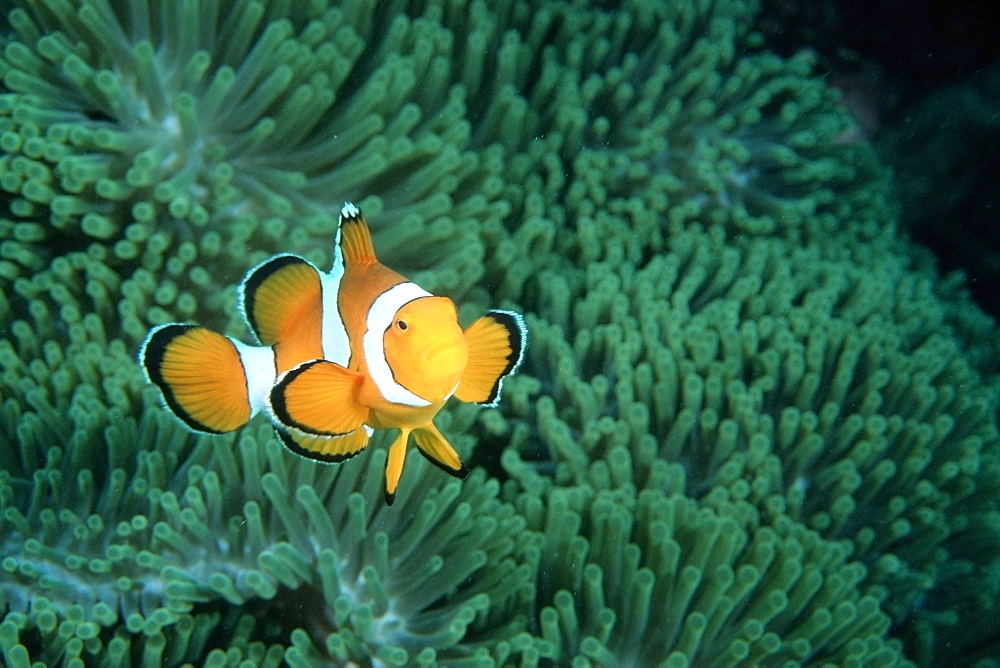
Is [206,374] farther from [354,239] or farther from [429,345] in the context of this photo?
[429,345]

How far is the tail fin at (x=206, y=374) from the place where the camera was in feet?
3.83

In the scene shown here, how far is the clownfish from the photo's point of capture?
96 centimetres

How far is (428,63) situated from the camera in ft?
6.46

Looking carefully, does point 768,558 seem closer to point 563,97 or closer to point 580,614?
point 580,614

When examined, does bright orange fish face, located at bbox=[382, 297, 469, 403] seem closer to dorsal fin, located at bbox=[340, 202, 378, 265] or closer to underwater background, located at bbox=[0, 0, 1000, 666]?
dorsal fin, located at bbox=[340, 202, 378, 265]

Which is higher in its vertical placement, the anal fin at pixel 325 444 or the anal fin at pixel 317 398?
the anal fin at pixel 317 398

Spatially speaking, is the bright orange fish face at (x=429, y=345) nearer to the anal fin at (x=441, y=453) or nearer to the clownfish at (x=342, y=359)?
the clownfish at (x=342, y=359)

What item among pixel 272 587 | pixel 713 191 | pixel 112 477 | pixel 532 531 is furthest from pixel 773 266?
pixel 112 477

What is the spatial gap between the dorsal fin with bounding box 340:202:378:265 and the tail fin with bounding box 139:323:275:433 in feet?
0.67

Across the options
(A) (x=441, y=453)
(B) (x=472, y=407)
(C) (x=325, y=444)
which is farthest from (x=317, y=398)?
(B) (x=472, y=407)

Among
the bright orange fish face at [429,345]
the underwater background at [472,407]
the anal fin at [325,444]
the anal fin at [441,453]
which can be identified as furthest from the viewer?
the underwater background at [472,407]

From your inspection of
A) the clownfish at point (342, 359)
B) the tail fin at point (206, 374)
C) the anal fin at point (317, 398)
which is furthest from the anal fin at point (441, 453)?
the tail fin at point (206, 374)

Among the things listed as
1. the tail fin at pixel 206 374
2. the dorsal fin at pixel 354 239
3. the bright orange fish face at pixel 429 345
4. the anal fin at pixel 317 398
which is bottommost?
the tail fin at pixel 206 374

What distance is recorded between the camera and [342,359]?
1135 mm
